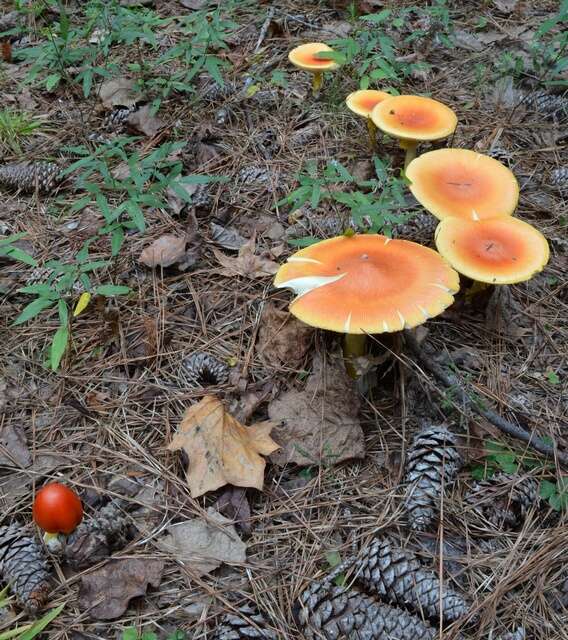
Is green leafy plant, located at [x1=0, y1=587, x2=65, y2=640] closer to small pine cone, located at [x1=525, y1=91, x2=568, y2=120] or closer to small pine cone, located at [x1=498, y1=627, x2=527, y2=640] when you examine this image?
small pine cone, located at [x1=498, y1=627, x2=527, y2=640]

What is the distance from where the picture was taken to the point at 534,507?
230cm

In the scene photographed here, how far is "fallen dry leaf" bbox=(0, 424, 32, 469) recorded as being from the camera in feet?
8.19

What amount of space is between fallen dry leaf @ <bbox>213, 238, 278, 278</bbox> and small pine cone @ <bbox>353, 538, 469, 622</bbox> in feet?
5.30

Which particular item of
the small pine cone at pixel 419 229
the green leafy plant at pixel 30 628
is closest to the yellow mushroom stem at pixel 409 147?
the small pine cone at pixel 419 229

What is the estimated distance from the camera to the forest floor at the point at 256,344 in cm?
216

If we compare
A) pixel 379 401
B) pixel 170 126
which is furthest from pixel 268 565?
pixel 170 126

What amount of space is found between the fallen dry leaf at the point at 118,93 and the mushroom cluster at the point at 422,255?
75.5 inches

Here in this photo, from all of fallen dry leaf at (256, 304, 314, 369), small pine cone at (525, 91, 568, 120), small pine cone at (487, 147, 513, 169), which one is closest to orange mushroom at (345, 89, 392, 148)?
small pine cone at (487, 147, 513, 169)

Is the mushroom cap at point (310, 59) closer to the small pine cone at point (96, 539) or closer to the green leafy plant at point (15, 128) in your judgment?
the green leafy plant at point (15, 128)

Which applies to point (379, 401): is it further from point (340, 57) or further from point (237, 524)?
point (340, 57)

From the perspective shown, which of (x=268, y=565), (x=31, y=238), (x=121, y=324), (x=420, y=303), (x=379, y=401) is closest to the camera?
(x=268, y=565)

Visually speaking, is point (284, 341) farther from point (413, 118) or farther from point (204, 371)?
point (413, 118)

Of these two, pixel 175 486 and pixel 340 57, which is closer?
pixel 175 486

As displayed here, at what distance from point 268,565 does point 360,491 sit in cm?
48
